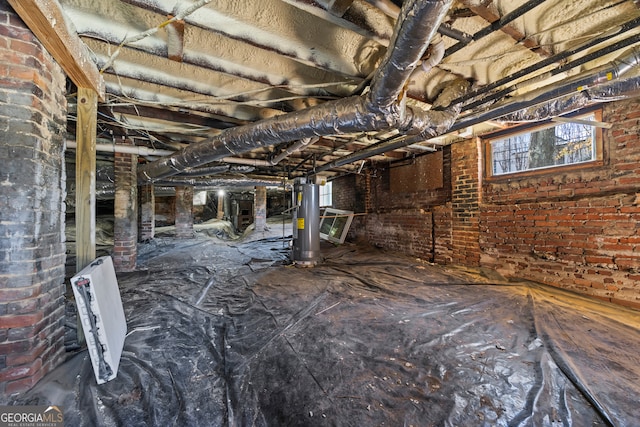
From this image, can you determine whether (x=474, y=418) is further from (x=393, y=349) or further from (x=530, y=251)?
(x=530, y=251)

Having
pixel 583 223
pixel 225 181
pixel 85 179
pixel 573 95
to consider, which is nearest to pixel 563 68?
pixel 573 95

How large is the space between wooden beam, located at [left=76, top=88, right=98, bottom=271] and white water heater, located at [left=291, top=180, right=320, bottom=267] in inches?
112

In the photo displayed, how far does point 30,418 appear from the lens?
1.12m

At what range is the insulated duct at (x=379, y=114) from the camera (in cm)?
101

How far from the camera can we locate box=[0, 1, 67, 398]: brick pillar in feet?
3.97

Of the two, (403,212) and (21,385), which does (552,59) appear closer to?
(403,212)

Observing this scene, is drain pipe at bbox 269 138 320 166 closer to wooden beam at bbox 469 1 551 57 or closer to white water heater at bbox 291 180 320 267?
white water heater at bbox 291 180 320 267

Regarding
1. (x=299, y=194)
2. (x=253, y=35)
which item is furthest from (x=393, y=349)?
(x=299, y=194)

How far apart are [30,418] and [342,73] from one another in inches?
99.5

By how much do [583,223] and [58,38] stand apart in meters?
4.46

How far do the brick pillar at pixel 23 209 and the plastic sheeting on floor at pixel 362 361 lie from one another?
203 mm

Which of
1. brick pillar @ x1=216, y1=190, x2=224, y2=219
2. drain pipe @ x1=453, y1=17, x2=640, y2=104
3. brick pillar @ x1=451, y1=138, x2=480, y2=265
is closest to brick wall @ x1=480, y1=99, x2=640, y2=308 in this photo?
brick pillar @ x1=451, y1=138, x2=480, y2=265

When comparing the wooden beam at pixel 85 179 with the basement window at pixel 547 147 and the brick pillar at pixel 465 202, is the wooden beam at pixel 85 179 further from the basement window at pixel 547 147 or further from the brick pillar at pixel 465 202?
the brick pillar at pixel 465 202

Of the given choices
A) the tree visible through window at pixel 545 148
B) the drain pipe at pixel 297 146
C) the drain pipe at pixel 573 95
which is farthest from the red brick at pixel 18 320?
the tree visible through window at pixel 545 148
